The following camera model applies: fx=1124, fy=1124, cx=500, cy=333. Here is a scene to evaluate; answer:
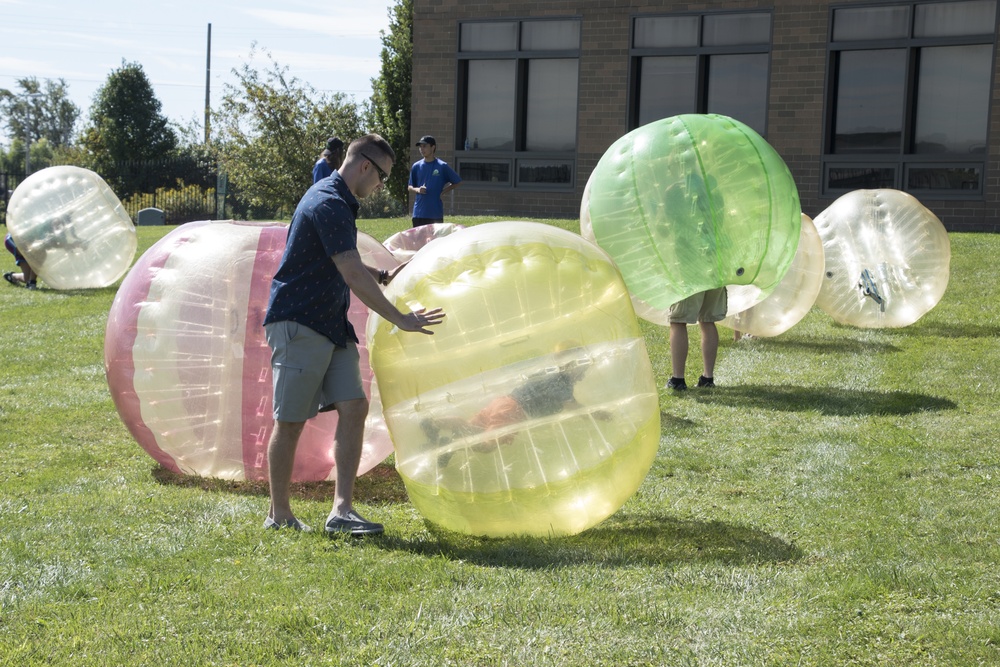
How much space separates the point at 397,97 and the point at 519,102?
7239mm

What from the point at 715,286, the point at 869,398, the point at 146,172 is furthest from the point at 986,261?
the point at 146,172

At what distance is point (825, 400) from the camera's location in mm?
8539

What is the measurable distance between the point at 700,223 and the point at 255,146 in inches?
1137

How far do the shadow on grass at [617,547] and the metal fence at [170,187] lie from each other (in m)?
30.5

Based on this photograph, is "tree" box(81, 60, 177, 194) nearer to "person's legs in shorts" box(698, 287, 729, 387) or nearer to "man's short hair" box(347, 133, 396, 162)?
"person's legs in shorts" box(698, 287, 729, 387)

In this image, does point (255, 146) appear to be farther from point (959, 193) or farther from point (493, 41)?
point (959, 193)

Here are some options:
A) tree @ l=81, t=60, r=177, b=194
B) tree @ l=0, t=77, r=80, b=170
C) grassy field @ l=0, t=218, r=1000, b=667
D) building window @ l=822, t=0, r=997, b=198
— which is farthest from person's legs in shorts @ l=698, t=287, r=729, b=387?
tree @ l=0, t=77, r=80, b=170

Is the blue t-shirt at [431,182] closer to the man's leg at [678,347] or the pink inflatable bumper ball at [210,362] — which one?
the man's leg at [678,347]

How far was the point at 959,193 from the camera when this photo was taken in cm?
1936

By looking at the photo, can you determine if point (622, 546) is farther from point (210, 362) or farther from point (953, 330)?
point (953, 330)

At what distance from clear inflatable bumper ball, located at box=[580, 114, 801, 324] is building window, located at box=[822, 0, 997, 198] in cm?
1275

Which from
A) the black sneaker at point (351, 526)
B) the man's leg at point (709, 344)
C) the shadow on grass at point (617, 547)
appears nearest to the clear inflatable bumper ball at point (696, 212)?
the man's leg at point (709, 344)

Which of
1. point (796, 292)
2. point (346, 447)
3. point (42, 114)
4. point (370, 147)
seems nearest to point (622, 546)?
point (346, 447)

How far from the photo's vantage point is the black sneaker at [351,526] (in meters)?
5.06
